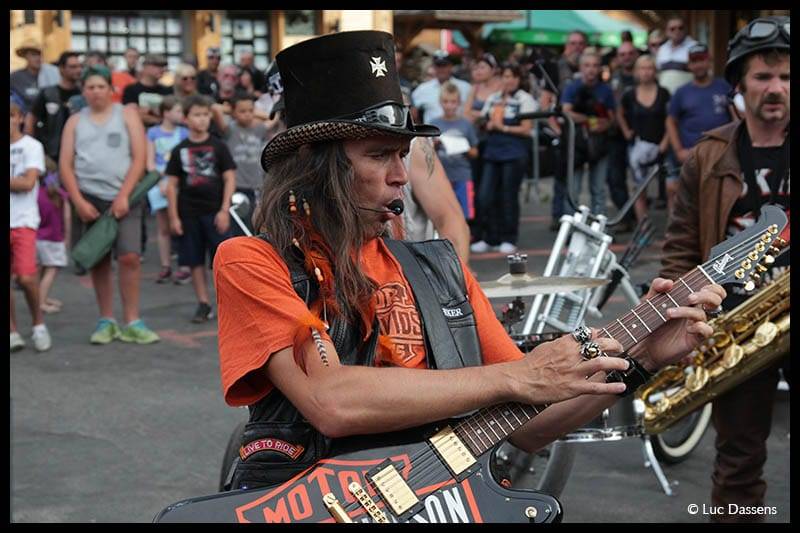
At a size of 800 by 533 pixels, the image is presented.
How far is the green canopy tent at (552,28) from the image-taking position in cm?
2758

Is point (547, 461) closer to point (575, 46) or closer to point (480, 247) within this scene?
point (480, 247)

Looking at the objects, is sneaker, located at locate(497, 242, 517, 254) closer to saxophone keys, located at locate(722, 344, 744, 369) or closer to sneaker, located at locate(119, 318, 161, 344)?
sneaker, located at locate(119, 318, 161, 344)

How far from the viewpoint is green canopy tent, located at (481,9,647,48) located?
27.6 meters

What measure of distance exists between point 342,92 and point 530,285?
2.09 metres

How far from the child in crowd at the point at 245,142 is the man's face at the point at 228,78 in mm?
4701

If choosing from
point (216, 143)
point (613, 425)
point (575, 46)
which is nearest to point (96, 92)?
point (216, 143)

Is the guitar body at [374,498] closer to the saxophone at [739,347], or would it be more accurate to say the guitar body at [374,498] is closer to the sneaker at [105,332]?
the saxophone at [739,347]

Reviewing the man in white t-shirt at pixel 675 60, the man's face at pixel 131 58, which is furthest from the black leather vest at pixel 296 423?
the man's face at pixel 131 58

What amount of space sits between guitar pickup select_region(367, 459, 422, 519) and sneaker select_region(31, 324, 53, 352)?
265 inches

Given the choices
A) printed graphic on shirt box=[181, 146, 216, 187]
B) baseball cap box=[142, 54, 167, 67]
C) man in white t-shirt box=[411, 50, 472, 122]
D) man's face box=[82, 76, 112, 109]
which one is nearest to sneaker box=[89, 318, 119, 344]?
printed graphic on shirt box=[181, 146, 216, 187]

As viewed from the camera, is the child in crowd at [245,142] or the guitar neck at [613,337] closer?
the guitar neck at [613,337]
